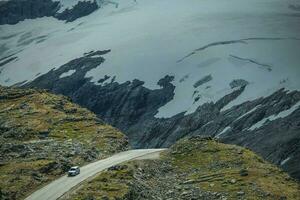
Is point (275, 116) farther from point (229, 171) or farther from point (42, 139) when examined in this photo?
point (229, 171)

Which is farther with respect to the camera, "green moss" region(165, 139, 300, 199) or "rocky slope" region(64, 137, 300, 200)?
"green moss" region(165, 139, 300, 199)

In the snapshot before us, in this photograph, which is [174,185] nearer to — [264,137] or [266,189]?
[266,189]

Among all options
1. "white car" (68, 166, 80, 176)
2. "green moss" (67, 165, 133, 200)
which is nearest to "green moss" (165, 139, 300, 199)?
"green moss" (67, 165, 133, 200)

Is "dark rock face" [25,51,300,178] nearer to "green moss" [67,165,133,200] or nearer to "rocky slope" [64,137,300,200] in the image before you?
"rocky slope" [64,137,300,200]

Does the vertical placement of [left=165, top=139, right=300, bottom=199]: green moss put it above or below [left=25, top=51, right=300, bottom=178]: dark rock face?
above

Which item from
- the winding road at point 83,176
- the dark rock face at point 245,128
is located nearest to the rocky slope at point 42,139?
the winding road at point 83,176

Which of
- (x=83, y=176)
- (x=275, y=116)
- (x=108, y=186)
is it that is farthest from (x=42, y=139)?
(x=275, y=116)
